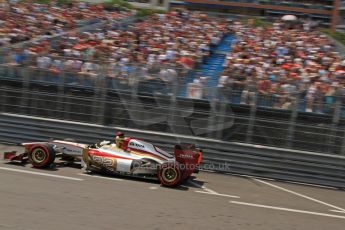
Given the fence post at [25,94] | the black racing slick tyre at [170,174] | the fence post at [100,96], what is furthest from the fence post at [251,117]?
the fence post at [25,94]

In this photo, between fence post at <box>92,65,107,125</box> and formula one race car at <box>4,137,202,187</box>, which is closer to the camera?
formula one race car at <box>4,137,202,187</box>

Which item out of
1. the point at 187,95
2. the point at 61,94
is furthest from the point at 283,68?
the point at 61,94

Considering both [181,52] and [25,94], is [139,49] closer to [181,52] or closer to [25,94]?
[181,52]

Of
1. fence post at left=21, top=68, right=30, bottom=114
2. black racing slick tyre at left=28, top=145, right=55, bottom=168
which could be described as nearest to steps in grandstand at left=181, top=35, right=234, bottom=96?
fence post at left=21, top=68, right=30, bottom=114

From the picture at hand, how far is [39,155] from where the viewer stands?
33.3 ft

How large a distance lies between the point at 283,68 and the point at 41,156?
844 cm

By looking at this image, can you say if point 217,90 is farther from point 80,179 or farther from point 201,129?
point 80,179

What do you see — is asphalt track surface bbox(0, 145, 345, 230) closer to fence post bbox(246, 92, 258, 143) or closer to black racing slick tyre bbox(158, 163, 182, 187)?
black racing slick tyre bbox(158, 163, 182, 187)

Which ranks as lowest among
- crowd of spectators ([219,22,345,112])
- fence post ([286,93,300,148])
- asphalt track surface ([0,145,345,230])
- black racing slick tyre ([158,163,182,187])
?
asphalt track surface ([0,145,345,230])

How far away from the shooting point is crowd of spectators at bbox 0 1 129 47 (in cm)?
1869

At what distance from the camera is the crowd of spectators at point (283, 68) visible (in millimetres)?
11406

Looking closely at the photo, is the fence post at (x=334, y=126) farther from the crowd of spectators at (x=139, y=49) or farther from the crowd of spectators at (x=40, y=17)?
the crowd of spectators at (x=40, y=17)

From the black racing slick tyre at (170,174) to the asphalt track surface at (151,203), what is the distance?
0.15 meters

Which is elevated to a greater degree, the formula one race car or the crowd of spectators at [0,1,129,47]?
the crowd of spectators at [0,1,129,47]
